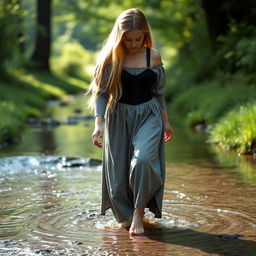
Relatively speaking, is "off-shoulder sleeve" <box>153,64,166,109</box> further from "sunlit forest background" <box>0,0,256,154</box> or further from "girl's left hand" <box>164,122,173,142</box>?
"sunlit forest background" <box>0,0,256,154</box>

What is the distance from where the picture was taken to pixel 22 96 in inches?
904

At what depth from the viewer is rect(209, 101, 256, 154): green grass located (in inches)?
431

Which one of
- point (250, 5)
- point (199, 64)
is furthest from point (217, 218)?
point (199, 64)

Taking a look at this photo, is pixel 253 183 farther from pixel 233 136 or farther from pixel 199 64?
pixel 199 64

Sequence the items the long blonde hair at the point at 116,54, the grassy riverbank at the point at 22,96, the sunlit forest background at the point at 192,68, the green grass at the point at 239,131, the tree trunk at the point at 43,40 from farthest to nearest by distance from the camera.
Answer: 1. the tree trunk at the point at 43,40
2. the grassy riverbank at the point at 22,96
3. the sunlit forest background at the point at 192,68
4. the green grass at the point at 239,131
5. the long blonde hair at the point at 116,54

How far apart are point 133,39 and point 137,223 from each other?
4.88 feet

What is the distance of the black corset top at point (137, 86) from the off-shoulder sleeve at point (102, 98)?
13 cm

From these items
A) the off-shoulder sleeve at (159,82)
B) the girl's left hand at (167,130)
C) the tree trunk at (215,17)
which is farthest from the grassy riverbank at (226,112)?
the off-shoulder sleeve at (159,82)

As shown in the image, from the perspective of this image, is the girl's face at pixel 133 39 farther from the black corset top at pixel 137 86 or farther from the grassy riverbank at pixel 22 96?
the grassy riverbank at pixel 22 96

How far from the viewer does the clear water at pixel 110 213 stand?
18.6ft

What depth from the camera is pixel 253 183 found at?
844cm

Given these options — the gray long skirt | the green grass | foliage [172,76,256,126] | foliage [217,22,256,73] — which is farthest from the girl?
foliage [217,22,256,73]

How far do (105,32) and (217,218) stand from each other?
35524 millimetres

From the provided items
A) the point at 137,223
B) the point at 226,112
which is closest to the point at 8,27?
the point at 226,112
